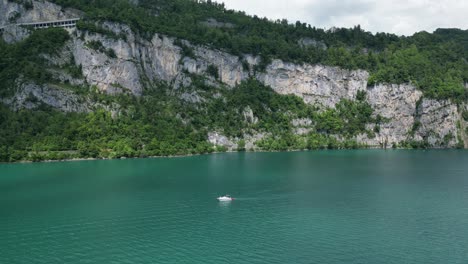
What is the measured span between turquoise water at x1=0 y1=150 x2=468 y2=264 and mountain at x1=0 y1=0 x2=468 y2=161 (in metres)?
41.1

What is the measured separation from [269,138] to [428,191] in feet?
305

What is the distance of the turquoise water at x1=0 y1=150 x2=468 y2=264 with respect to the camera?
131 feet

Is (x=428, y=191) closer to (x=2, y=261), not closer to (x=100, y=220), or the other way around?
(x=100, y=220)

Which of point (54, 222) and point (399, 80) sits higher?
point (399, 80)

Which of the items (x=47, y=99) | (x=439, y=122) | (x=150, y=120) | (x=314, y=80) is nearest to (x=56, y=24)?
(x=47, y=99)

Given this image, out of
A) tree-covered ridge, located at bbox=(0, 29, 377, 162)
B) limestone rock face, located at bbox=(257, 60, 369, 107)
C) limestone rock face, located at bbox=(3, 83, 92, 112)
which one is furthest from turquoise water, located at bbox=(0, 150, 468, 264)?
limestone rock face, located at bbox=(257, 60, 369, 107)

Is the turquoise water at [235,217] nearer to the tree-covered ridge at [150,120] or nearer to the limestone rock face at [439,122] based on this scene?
the tree-covered ridge at [150,120]

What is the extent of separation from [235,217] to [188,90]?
114659 millimetres

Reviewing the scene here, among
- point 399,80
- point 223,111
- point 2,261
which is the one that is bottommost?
point 2,261

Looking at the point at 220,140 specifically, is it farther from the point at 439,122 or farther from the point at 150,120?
the point at 439,122

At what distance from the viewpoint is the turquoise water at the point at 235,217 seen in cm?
3984

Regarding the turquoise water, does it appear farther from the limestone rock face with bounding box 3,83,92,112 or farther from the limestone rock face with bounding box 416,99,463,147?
the limestone rock face with bounding box 416,99,463,147

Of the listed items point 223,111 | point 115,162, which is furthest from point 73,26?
point 115,162

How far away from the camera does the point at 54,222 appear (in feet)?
165
